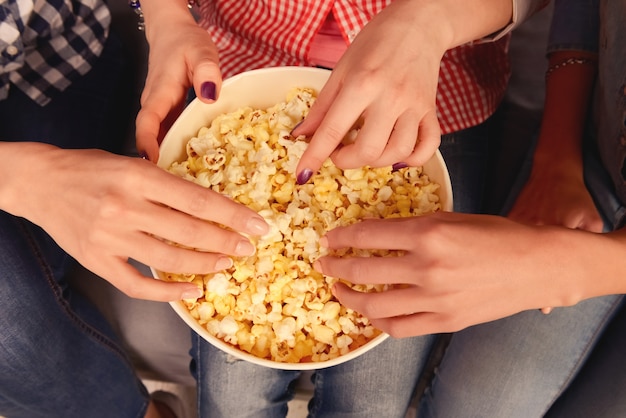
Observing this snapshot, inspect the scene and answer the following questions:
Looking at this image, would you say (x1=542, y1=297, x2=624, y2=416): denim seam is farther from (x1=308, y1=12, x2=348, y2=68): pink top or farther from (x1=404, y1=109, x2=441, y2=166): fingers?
(x1=308, y1=12, x2=348, y2=68): pink top

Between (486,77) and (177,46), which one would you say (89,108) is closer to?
(177,46)

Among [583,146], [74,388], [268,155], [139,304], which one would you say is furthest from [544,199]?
[74,388]

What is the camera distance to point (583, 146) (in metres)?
1.00

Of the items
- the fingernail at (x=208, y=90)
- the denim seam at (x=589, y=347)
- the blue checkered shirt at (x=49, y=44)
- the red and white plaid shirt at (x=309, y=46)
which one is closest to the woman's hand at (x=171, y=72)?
the fingernail at (x=208, y=90)

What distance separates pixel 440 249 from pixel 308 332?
0.22 m

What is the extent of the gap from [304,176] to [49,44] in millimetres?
664

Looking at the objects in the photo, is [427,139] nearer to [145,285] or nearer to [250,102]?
[250,102]

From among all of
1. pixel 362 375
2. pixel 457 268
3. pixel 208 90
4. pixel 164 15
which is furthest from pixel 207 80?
pixel 362 375

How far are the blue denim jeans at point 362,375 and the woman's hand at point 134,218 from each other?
0.34m

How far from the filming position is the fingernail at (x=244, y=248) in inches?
27.0

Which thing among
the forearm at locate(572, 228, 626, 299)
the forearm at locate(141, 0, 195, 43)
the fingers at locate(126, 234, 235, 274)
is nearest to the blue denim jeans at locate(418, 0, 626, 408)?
the forearm at locate(572, 228, 626, 299)

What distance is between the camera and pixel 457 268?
0.65 metres

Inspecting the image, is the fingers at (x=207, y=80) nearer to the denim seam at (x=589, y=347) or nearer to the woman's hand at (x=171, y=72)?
the woman's hand at (x=171, y=72)

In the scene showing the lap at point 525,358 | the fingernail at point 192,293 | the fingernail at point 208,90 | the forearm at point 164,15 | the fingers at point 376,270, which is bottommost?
the lap at point 525,358
